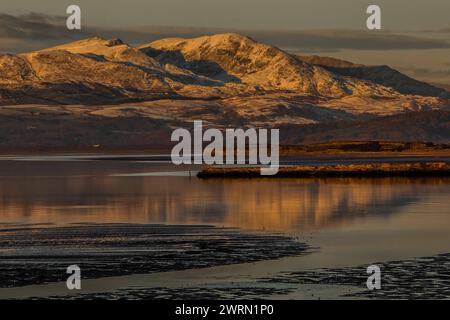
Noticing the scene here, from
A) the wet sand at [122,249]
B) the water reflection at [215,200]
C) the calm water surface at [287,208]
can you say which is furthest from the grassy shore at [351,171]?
the wet sand at [122,249]

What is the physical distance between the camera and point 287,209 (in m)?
74.9

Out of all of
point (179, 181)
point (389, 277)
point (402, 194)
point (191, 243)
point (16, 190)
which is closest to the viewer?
point (389, 277)

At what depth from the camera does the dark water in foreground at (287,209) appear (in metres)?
51.8

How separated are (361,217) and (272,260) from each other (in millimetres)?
22966

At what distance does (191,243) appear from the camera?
53094mm

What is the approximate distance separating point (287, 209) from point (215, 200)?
1206cm

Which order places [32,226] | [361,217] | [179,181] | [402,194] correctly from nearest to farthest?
[32,226] < [361,217] < [402,194] < [179,181]

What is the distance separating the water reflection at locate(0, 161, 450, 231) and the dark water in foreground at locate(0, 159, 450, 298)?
59 mm

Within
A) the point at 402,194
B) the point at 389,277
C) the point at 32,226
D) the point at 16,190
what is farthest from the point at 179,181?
the point at 389,277

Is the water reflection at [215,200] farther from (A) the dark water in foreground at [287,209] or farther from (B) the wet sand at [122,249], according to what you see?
(B) the wet sand at [122,249]

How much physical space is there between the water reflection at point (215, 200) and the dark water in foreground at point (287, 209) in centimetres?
6

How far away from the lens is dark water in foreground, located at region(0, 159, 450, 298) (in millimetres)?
51844

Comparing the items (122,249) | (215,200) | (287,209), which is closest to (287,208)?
(287,209)
